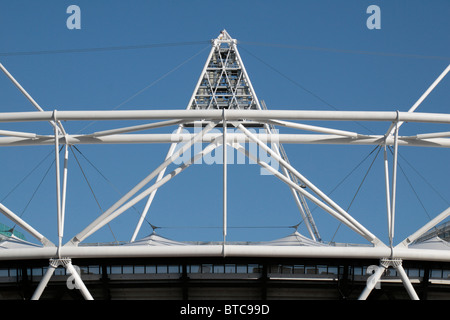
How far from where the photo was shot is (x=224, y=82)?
1912 inches

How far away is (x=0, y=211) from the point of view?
25.7m

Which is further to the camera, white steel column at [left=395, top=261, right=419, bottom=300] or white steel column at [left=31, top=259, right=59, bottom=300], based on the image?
white steel column at [left=31, top=259, right=59, bottom=300]

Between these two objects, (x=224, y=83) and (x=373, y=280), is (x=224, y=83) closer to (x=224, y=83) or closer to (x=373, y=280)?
(x=224, y=83)

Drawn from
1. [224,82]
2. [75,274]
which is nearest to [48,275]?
[75,274]

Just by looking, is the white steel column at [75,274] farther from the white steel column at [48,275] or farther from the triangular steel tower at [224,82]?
the triangular steel tower at [224,82]

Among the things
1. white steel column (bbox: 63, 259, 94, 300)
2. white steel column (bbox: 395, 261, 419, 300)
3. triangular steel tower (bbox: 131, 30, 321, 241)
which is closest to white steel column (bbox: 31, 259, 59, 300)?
white steel column (bbox: 63, 259, 94, 300)

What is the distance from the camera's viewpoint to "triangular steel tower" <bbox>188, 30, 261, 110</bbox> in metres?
46.5

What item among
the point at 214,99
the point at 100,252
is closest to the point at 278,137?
the point at 100,252

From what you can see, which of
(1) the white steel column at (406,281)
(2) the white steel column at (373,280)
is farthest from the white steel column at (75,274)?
(1) the white steel column at (406,281)

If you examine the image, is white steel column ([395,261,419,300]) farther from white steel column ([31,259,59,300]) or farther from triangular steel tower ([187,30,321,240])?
triangular steel tower ([187,30,321,240])

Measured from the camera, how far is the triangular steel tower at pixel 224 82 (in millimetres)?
46469

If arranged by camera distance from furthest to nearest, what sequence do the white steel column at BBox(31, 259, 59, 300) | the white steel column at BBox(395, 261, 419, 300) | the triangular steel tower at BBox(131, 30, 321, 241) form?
the triangular steel tower at BBox(131, 30, 321, 241), the white steel column at BBox(31, 259, 59, 300), the white steel column at BBox(395, 261, 419, 300)

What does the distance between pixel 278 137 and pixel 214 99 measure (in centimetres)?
1752
